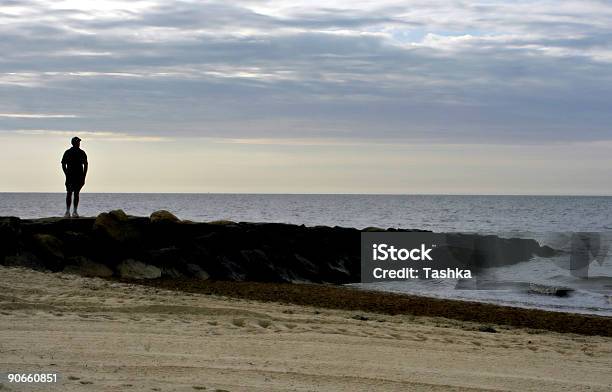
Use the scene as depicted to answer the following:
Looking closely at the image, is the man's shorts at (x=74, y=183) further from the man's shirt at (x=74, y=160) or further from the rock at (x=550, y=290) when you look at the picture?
the rock at (x=550, y=290)

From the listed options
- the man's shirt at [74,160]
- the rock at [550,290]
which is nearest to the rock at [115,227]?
the man's shirt at [74,160]

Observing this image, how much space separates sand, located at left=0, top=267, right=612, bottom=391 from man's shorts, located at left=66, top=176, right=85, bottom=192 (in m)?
6.03

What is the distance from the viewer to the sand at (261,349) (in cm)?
688

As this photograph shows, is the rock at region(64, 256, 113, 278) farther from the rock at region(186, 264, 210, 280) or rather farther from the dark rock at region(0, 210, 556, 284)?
the rock at region(186, 264, 210, 280)

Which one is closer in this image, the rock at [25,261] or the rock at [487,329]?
the rock at [487,329]

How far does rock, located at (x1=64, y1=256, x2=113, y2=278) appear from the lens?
1582 cm

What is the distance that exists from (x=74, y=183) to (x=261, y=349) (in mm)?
10713

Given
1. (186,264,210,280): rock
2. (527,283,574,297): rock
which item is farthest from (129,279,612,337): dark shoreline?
(527,283,574,297): rock

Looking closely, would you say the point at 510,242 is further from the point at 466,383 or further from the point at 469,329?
the point at 466,383

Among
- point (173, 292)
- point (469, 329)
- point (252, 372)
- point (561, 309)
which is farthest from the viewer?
point (561, 309)

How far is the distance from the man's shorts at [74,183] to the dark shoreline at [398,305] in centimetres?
340

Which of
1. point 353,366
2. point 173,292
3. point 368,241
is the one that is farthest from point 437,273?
point 353,366

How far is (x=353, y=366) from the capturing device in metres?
7.64

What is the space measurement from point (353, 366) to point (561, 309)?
873cm
